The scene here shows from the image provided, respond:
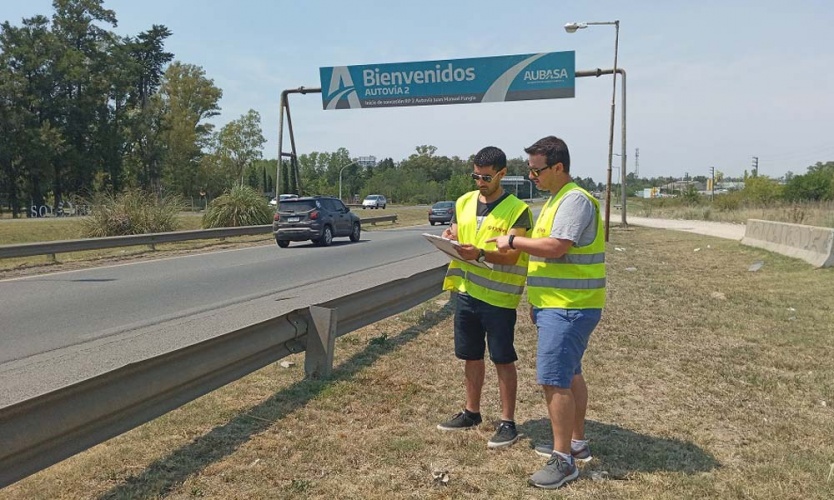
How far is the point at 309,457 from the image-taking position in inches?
163

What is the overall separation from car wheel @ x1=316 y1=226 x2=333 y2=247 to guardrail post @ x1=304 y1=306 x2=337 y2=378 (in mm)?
16783

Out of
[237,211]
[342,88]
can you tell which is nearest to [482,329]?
[342,88]

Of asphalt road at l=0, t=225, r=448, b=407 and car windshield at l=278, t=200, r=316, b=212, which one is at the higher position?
car windshield at l=278, t=200, r=316, b=212

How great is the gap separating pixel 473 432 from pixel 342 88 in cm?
2347

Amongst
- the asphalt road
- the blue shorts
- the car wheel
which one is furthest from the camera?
the car wheel

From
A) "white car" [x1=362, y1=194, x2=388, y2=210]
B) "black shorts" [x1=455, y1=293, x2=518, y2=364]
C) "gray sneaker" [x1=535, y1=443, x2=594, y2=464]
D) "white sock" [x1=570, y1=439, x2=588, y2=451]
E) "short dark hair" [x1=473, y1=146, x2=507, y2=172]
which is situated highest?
"short dark hair" [x1=473, y1=146, x2=507, y2=172]

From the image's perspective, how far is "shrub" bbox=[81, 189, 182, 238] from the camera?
23.0m

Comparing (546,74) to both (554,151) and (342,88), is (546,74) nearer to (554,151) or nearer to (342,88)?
(342,88)

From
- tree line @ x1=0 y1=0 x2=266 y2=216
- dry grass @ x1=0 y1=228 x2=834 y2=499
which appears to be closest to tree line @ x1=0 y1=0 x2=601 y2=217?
tree line @ x1=0 y1=0 x2=266 y2=216

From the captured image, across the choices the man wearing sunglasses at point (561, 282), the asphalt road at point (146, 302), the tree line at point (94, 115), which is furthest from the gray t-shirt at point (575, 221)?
the tree line at point (94, 115)

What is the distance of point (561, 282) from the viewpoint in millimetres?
3863

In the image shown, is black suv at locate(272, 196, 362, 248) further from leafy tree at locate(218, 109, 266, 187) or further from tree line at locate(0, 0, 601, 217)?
leafy tree at locate(218, 109, 266, 187)

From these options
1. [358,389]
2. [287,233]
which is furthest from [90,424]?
[287,233]

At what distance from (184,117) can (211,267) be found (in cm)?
6468
